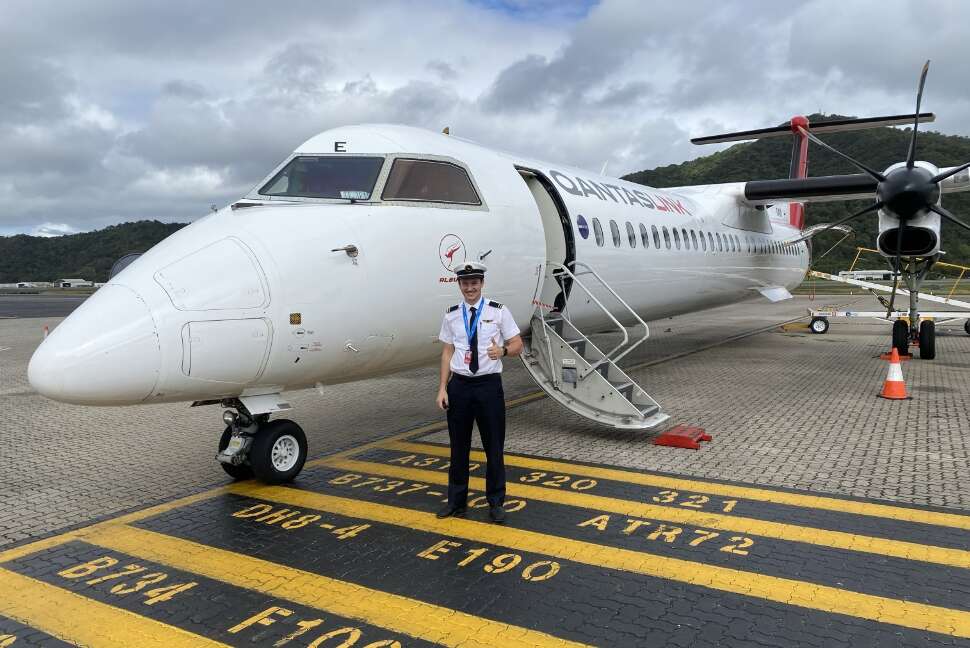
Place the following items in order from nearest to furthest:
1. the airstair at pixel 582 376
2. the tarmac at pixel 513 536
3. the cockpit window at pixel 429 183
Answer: the tarmac at pixel 513 536 → the cockpit window at pixel 429 183 → the airstair at pixel 582 376

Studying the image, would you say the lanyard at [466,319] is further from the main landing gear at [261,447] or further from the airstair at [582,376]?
the airstair at [582,376]

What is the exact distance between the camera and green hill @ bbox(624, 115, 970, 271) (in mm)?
73688

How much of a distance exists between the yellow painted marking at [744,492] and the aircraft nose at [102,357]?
3380 millimetres

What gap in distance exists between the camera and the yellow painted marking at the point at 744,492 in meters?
5.24

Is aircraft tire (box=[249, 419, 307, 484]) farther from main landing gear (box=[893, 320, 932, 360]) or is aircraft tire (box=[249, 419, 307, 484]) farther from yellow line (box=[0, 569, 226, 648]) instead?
main landing gear (box=[893, 320, 932, 360])

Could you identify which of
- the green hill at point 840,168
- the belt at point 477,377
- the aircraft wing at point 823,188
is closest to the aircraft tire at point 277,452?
the belt at point 477,377

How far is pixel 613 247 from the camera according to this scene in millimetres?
10117

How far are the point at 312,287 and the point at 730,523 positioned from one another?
12.5 feet

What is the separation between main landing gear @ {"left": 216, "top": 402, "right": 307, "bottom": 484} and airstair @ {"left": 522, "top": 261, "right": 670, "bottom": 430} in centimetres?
311

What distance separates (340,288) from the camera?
576 cm

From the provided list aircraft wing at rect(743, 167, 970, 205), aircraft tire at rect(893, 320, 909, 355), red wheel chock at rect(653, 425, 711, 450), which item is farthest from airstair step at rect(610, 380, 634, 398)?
aircraft tire at rect(893, 320, 909, 355)

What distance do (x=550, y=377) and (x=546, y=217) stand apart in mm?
2236

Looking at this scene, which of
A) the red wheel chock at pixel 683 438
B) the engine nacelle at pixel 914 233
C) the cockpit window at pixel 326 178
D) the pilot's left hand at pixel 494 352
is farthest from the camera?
the engine nacelle at pixel 914 233

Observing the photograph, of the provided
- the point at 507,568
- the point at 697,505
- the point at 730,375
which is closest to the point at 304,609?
the point at 507,568
